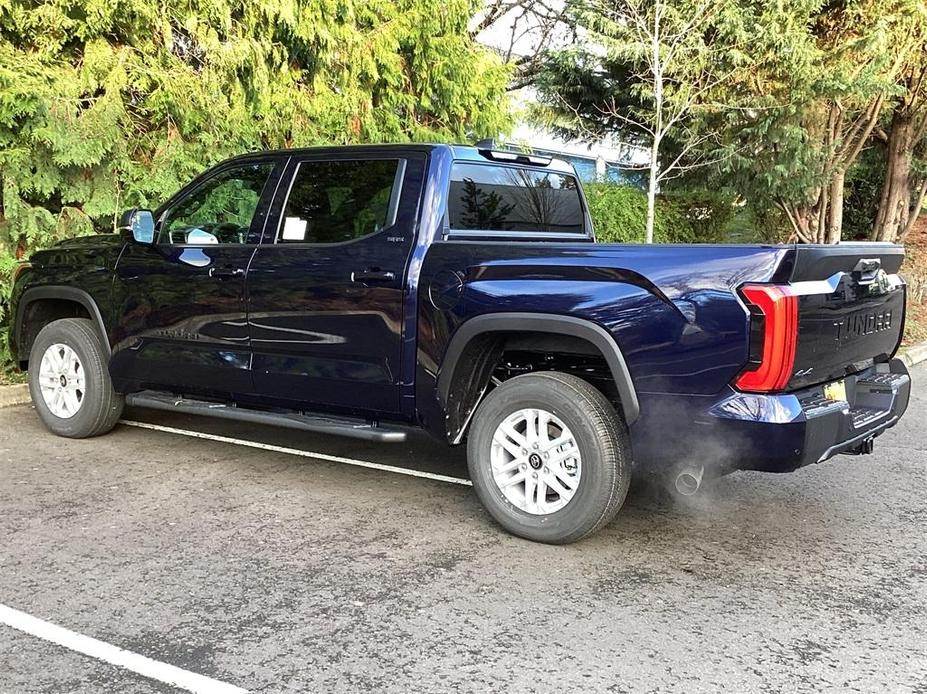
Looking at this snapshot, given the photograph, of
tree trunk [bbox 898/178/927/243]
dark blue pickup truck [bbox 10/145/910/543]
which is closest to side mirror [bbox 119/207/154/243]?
dark blue pickup truck [bbox 10/145/910/543]

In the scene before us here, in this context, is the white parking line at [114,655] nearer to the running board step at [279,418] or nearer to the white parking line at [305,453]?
the running board step at [279,418]

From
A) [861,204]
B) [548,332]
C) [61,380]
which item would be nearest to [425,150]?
[548,332]

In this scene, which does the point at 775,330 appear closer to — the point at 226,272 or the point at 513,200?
the point at 513,200

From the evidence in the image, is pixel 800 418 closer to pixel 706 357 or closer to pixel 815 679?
pixel 706 357

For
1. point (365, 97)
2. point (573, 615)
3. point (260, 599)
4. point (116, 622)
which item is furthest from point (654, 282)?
point (365, 97)

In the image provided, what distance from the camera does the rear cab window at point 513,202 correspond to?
4.74 metres

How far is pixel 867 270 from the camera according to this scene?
3977 mm

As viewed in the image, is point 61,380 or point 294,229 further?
point 61,380

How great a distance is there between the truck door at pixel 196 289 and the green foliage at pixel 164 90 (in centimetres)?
236

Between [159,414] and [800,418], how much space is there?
502cm

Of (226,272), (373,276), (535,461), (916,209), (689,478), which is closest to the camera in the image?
(689,478)

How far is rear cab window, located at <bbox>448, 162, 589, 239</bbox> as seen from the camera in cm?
474

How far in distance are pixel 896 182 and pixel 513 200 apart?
10.5 meters

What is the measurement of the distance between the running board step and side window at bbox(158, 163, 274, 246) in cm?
97
